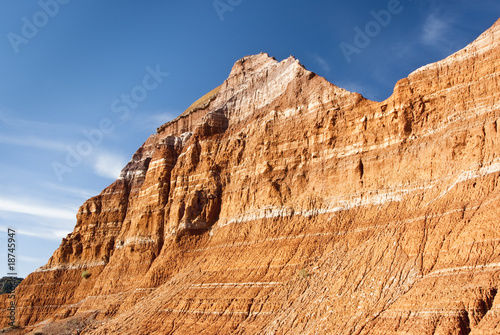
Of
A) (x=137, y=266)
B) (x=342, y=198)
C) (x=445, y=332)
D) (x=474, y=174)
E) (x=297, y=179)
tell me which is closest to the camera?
(x=445, y=332)

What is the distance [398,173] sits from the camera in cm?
3950

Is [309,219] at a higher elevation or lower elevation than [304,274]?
higher

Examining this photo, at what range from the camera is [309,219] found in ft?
144

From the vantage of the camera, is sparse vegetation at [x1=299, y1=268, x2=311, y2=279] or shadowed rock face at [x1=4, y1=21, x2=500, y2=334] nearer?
shadowed rock face at [x1=4, y1=21, x2=500, y2=334]

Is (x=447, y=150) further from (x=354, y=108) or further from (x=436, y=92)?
(x=354, y=108)

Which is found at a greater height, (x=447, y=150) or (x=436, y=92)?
(x=436, y=92)

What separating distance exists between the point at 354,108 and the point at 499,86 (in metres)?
12.8

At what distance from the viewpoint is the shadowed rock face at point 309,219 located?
3002cm

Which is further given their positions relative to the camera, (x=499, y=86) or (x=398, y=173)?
(x=398, y=173)

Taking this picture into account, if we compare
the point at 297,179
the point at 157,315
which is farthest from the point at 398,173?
the point at 157,315

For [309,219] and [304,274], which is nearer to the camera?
[304,274]

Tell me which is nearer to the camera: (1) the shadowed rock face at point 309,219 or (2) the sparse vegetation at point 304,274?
(1) the shadowed rock face at point 309,219

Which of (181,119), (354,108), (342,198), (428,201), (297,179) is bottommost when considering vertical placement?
(428,201)

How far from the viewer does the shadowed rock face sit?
3002cm
